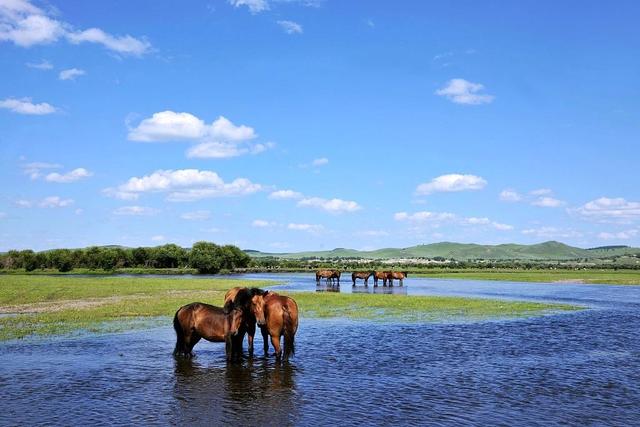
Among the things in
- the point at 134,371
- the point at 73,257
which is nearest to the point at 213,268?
the point at 73,257

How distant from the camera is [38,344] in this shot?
18.5 meters

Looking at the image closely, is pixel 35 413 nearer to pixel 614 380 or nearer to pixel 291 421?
pixel 291 421

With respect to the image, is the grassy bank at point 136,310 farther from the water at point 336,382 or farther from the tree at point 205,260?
the tree at point 205,260

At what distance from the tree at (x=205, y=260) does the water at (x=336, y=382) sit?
9736 centimetres

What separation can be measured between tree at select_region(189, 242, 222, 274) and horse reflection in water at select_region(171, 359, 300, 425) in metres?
103

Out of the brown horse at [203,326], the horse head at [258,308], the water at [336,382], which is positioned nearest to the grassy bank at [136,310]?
the water at [336,382]

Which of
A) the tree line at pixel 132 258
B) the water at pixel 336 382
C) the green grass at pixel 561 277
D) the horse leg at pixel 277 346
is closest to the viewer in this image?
the water at pixel 336 382

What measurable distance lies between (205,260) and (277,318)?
4093 inches

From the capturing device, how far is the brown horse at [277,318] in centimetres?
1634

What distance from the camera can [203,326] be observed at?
1644 centimetres

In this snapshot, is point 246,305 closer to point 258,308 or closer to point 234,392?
point 258,308

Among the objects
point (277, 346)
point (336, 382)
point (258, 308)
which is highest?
point (258, 308)

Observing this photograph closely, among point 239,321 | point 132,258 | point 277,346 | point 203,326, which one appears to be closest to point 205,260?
point 132,258

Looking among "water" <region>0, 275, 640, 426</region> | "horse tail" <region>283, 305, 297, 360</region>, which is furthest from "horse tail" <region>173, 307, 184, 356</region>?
"horse tail" <region>283, 305, 297, 360</region>
